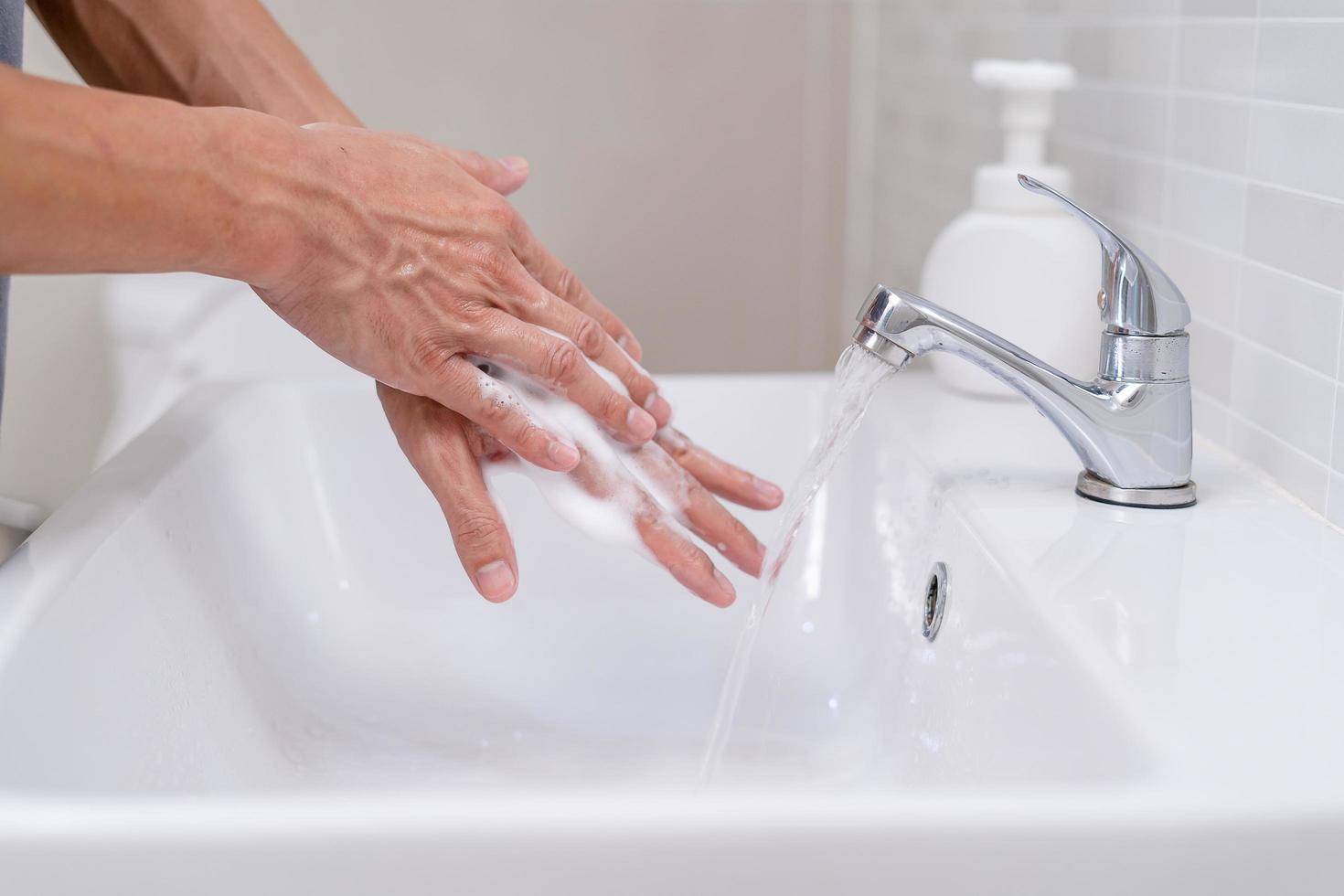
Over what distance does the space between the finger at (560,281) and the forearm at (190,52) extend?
0.61 ft

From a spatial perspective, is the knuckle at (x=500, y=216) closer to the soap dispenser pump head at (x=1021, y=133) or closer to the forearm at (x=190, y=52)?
the forearm at (x=190, y=52)

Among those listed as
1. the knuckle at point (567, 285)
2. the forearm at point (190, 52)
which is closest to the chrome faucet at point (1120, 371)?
the knuckle at point (567, 285)

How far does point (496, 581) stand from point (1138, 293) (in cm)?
34

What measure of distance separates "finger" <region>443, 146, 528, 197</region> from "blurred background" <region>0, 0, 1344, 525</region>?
350 mm

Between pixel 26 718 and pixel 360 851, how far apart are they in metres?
0.18

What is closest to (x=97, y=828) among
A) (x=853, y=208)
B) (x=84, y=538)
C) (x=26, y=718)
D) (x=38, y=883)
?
(x=38, y=883)

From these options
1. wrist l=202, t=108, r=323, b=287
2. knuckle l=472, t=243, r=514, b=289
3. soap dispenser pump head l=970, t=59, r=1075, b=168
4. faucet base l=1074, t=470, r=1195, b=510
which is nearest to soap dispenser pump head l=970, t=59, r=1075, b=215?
soap dispenser pump head l=970, t=59, r=1075, b=168

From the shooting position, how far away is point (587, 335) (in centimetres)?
71

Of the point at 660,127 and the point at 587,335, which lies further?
the point at 660,127

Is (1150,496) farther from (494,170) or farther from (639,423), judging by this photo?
(494,170)

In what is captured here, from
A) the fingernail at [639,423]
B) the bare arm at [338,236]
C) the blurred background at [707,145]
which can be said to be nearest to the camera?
the bare arm at [338,236]

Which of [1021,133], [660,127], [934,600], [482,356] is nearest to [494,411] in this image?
[482,356]

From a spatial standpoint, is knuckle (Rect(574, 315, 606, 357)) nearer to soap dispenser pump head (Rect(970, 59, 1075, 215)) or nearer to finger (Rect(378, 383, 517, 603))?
finger (Rect(378, 383, 517, 603))

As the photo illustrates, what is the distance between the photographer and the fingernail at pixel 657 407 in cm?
75
